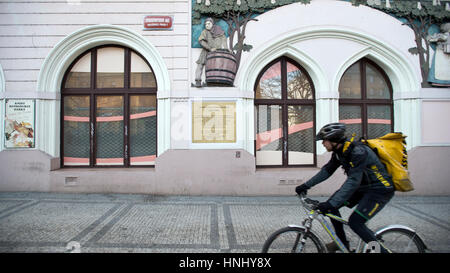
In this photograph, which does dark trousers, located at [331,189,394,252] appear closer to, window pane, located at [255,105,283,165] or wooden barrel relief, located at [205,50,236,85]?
window pane, located at [255,105,283,165]

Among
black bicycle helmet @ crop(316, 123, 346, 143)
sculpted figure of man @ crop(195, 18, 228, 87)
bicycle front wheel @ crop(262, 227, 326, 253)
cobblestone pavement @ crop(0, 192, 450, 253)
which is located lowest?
cobblestone pavement @ crop(0, 192, 450, 253)

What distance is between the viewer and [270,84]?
6941mm

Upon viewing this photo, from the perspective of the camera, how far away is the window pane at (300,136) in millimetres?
6914

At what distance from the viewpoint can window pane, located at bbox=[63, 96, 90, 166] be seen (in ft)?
22.4

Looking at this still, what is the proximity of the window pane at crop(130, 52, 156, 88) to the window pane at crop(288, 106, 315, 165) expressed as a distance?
Result: 13.9ft

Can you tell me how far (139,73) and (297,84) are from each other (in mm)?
4681

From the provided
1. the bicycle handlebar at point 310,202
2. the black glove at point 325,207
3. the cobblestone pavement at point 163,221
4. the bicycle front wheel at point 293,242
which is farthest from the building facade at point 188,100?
the black glove at point 325,207

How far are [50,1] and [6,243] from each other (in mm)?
6216

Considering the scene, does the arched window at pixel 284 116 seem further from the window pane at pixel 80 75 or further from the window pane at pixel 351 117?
the window pane at pixel 80 75

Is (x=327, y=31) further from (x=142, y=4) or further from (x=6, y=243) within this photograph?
(x=6, y=243)

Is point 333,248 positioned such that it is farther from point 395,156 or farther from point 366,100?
point 366,100

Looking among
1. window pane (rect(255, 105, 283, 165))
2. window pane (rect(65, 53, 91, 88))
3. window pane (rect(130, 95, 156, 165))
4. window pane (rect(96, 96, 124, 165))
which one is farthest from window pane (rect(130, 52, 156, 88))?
window pane (rect(255, 105, 283, 165))
